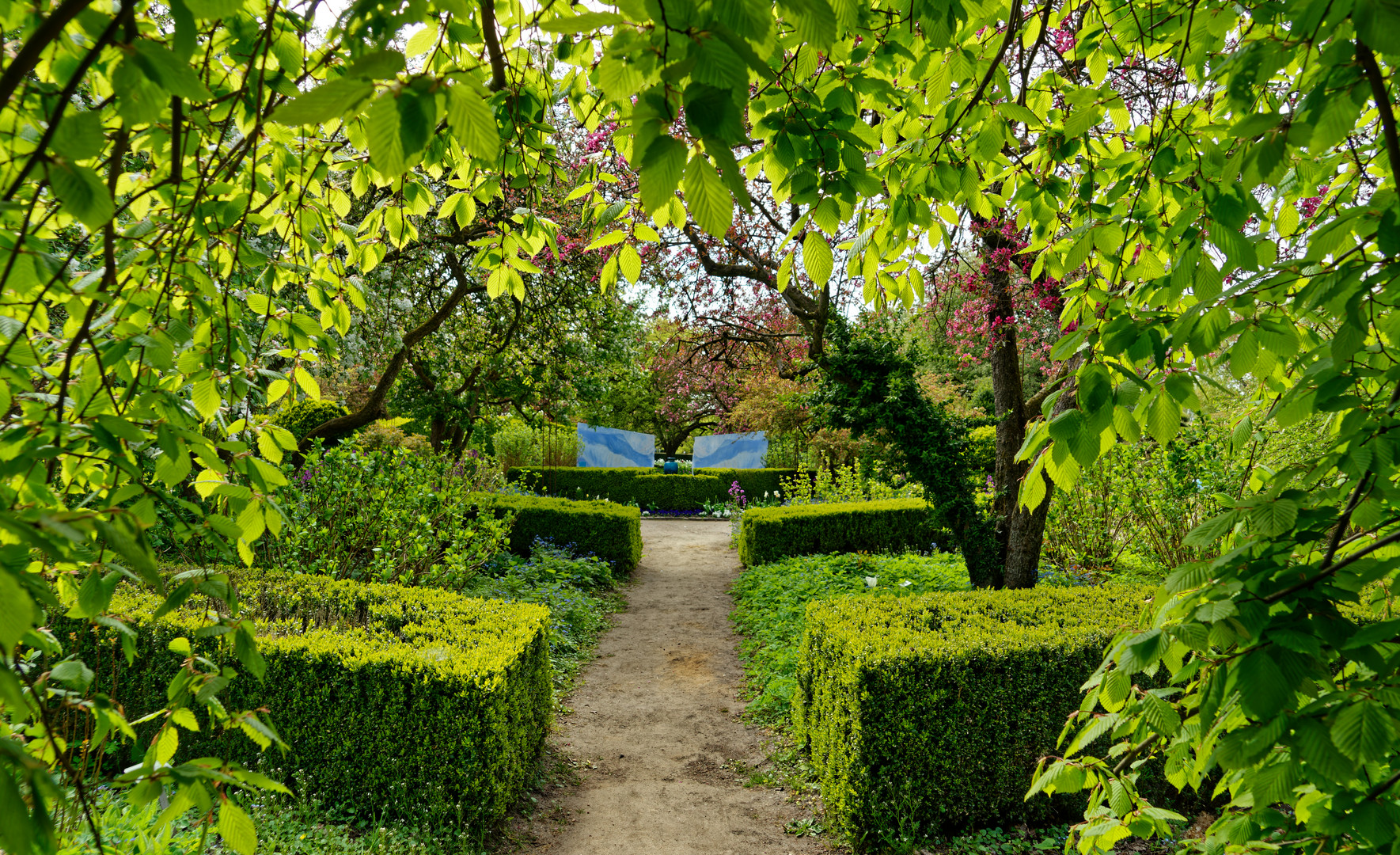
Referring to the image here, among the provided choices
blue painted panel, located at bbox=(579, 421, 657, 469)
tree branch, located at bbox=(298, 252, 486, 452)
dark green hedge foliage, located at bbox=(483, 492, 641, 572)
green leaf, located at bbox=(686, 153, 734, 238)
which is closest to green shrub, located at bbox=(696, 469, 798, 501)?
blue painted panel, located at bbox=(579, 421, 657, 469)

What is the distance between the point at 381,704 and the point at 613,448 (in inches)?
634

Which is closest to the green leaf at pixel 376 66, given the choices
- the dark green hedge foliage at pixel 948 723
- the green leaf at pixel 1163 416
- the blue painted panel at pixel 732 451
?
the green leaf at pixel 1163 416

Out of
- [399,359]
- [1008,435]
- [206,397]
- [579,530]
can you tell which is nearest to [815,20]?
[206,397]

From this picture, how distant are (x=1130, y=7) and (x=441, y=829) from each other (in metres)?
4.47

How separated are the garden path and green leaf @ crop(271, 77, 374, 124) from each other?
12.2 ft

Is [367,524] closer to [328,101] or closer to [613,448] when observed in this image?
[328,101]

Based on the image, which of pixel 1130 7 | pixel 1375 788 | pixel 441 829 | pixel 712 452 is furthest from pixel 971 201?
pixel 712 452

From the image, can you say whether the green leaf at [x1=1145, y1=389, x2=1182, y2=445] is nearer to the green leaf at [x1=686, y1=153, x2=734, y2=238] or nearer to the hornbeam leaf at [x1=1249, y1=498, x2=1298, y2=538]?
the hornbeam leaf at [x1=1249, y1=498, x2=1298, y2=538]

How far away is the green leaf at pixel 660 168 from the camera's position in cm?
85

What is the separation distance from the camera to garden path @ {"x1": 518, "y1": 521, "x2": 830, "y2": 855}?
3.62 metres

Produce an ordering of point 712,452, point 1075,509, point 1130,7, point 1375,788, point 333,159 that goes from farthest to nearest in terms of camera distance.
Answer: point 712,452 < point 1075,509 < point 1130,7 < point 333,159 < point 1375,788

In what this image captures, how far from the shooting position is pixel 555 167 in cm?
240

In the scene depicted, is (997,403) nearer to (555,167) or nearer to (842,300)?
(842,300)

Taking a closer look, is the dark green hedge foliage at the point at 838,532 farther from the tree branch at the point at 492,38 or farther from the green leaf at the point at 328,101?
the green leaf at the point at 328,101
